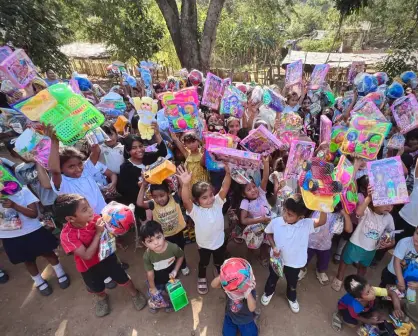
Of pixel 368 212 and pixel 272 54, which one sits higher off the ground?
pixel 272 54

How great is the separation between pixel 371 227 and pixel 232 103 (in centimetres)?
226

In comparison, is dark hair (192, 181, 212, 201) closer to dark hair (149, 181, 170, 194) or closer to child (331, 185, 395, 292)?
dark hair (149, 181, 170, 194)

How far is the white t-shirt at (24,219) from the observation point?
2484 millimetres

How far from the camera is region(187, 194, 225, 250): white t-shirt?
2.53 meters

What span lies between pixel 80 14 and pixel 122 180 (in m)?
11.6

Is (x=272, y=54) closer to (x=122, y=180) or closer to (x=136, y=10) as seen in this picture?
(x=136, y=10)

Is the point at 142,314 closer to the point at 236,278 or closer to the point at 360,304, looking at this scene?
the point at 236,278

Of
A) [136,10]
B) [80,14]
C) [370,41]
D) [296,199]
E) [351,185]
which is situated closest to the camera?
[296,199]

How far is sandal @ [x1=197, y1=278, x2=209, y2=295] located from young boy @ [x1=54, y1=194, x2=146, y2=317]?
0.80 metres

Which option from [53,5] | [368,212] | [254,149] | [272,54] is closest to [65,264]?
[254,149]

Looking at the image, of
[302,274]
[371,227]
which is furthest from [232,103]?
[302,274]

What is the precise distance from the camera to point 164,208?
8.90 ft

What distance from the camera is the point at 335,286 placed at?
2.88m

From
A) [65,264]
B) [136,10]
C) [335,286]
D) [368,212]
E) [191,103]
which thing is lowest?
[335,286]
